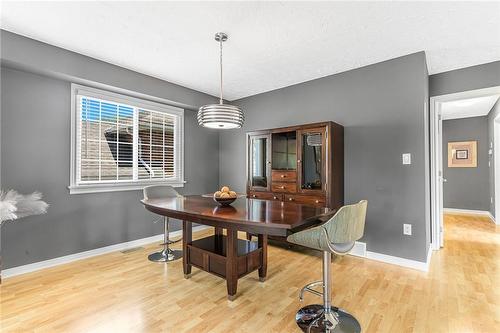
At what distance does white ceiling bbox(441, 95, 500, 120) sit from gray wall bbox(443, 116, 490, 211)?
0.89 feet

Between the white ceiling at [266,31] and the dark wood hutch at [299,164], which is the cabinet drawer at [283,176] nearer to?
the dark wood hutch at [299,164]

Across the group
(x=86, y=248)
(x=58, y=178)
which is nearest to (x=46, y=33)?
(x=58, y=178)

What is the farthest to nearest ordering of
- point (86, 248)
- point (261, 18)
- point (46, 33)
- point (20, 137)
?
point (86, 248), point (20, 137), point (46, 33), point (261, 18)

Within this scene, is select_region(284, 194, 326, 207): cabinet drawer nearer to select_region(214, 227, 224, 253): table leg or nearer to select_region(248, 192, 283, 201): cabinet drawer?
select_region(248, 192, 283, 201): cabinet drawer

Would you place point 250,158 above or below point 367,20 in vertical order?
below

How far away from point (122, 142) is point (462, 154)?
7.60 metres

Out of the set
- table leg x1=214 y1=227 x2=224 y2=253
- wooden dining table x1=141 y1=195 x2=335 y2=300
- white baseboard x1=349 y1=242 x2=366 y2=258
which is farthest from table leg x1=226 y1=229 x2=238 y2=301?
white baseboard x1=349 y1=242 x2=366 y2=258

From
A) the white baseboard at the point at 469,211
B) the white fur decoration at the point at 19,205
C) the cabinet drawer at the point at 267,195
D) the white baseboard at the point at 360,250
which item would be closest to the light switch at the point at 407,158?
the white baseboard at the point at 360,250

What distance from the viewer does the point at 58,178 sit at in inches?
114

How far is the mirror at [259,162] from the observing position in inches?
147

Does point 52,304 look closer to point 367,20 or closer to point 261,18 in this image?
point 261,18

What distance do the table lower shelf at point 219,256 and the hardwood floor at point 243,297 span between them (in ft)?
0.61

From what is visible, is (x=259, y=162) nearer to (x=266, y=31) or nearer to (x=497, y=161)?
(x=266, y=31)

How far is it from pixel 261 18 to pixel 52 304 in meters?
3.09
